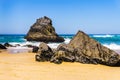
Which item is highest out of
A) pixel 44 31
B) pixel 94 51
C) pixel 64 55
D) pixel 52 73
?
pixel 44 31

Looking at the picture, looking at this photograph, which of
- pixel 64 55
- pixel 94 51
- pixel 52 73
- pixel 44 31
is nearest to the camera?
pixel 52 73

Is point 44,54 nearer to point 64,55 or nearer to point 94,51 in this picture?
point 64,55

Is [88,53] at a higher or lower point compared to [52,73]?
higher

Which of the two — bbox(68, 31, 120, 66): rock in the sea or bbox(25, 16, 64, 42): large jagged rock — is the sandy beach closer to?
bbox(68, 31, 120, 66): rock in the sea

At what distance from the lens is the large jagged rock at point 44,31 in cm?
5209

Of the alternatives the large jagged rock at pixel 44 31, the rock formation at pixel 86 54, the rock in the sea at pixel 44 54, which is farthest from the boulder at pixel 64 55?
the large jagged rock at pixel 44 31

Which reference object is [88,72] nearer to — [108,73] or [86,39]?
[108,73]

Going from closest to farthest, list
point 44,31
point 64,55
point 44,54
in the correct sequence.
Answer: point 64,55 < point 44,54 < point 44,31

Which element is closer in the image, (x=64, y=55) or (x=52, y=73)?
(x=52, y=73)

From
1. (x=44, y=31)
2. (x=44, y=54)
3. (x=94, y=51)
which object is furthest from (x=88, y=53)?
(x=44, y=31)

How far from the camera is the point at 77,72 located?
1052cm

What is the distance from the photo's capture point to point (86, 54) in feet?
44.1

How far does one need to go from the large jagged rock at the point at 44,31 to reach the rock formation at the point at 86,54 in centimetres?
3738

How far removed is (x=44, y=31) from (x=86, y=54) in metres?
39.8
